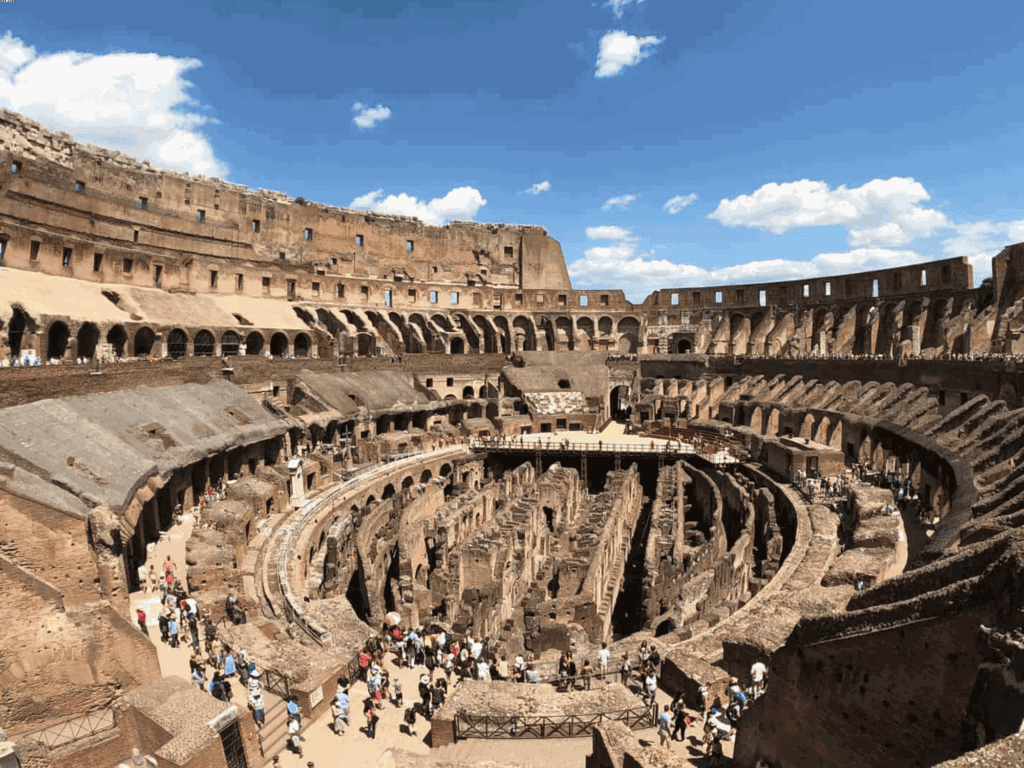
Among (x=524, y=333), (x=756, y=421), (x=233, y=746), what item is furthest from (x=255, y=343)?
(x=233, y=746)

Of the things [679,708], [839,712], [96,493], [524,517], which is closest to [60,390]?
[96,493]

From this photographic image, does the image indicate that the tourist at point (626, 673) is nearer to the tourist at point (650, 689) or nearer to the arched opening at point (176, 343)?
the tourist at point (650, 689)

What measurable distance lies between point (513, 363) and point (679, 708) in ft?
134

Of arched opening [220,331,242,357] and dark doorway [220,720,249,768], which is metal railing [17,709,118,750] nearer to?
dark doorway [220,720,249,768]

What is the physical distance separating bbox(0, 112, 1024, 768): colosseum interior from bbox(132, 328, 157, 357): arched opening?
0.50m

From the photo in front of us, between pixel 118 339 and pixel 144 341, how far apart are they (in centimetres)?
295

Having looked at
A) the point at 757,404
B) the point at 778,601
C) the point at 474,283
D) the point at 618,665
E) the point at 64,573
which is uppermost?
the point at 474,283

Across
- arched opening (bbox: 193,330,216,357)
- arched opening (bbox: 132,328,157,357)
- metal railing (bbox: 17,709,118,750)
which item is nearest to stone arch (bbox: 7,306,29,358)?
arched opening (bbox: 132,328,157,357)

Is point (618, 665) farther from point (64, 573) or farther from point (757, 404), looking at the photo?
point (757, 404)

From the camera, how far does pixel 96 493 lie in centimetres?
1573

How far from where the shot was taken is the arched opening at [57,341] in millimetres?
28281

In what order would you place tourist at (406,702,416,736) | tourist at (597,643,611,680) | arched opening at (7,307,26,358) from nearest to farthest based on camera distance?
tourist at (406,702,416,736) → tourist at (597,643,611,680) → arched opening at (7,307,26,358)

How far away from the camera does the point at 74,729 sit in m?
10.7

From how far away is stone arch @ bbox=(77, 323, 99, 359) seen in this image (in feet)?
95.6
